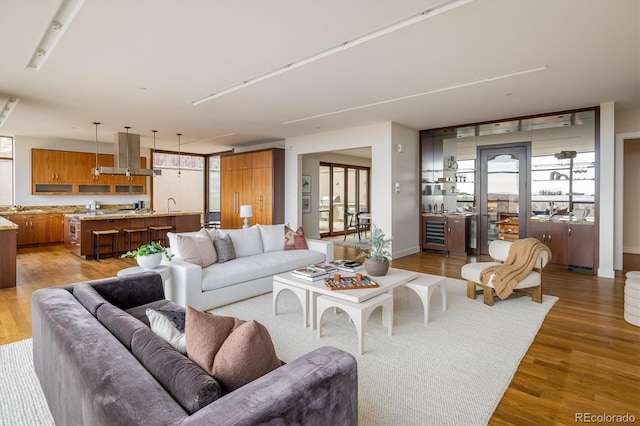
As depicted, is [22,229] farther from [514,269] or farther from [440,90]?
[514,269]

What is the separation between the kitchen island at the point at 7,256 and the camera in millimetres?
4645

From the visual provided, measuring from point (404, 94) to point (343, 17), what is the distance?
2.32 meters

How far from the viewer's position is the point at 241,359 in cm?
125

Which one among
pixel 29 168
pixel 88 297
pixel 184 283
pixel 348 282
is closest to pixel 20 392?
pixel 88 297

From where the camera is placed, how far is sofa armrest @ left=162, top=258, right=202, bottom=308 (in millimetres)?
3506

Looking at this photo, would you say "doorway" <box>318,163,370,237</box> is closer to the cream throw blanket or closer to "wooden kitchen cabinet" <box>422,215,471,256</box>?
"wooden kitchen cabinet" <box>422,215,471,256</box>

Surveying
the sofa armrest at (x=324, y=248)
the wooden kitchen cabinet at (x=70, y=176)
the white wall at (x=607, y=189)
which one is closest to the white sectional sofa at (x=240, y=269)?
the sofa armrest at (x=324, y=248)

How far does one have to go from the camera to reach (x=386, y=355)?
9.06 feet

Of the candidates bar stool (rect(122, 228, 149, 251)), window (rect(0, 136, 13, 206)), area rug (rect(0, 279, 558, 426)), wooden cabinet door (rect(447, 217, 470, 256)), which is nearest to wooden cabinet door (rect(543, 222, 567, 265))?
wooden cabinet door (rect(447, 217, 470, 256))

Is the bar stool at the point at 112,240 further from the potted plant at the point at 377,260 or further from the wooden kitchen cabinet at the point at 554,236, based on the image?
the wooden kitchen cabinet at the point at 554,236

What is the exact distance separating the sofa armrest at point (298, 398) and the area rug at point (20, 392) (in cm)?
165

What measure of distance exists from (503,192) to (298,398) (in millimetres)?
6958

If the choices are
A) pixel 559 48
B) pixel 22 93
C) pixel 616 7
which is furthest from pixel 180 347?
pixel 22 93

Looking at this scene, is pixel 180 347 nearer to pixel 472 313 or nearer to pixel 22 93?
pixel 472 313
